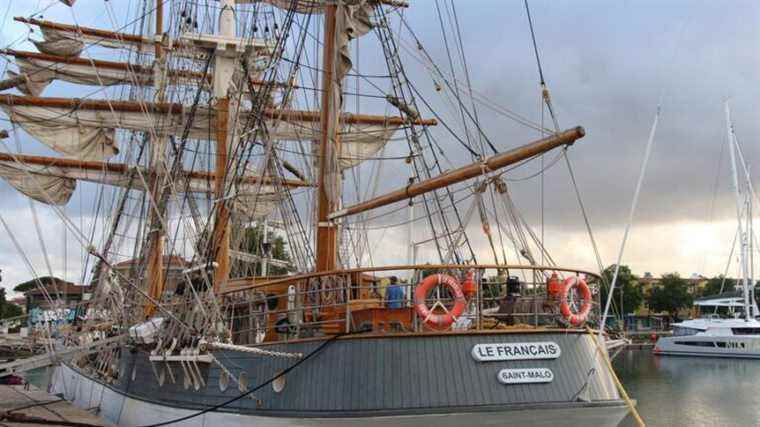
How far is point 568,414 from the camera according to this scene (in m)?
12.2

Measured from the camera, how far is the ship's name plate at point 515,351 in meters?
11.9

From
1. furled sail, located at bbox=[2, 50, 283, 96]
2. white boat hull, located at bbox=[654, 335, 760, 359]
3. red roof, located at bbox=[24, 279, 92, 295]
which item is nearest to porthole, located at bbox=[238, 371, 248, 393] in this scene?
red roof, located at bbox=[24, 279, 92, 295]

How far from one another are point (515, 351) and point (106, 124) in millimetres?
22989

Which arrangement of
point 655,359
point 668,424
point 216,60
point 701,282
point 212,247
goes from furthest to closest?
point 701,282 < point 655,359 < point 668,424 < point 216,60 < point 212,247

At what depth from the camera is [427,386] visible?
11.9 metres

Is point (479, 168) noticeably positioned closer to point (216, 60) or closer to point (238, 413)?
point (238, 413)

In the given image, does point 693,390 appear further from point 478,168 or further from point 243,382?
point 243,382

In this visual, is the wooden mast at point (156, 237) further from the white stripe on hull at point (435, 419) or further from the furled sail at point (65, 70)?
the white stripe on hull at point (435, 419)

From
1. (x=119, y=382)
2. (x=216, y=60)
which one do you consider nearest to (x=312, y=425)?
(x=119, y=382)

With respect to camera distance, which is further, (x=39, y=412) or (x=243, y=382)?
(x=39, y=412)

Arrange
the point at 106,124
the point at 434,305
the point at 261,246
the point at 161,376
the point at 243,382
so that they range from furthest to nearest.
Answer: the point at 261,246 < the point at 106,124 < the point at 161,376 < the point at 243,382 < the point at 434,305

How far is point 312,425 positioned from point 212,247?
5.42m

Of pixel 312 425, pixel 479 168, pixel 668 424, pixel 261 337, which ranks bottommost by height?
pixel 668 424

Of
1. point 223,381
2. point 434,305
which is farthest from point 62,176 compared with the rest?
point 434,305
